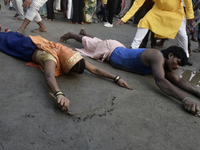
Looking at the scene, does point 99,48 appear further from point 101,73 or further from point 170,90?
Result: point 170,90

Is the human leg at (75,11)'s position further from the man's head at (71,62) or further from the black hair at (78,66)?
the black hair at (78,66)

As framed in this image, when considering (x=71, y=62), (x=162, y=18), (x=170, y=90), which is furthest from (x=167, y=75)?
(x=71, y=62)

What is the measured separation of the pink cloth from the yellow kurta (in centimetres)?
63

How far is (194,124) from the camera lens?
171 centimetres

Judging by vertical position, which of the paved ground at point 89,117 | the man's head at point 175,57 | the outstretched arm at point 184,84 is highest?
the man's head at point 175,57

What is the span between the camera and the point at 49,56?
2.07m

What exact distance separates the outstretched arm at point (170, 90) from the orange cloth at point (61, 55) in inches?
36.6

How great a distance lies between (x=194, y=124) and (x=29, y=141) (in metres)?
1.47

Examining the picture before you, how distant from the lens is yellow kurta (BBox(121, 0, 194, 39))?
124 inches

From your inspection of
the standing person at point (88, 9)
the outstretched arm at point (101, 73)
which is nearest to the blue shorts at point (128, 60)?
the outstretched arm at point (101, 73)

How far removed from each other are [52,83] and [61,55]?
514mm

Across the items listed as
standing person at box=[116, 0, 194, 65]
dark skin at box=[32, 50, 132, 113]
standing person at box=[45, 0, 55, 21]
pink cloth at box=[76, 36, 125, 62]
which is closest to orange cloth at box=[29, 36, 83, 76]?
dark skin at box=[32, 50, 132, 113]

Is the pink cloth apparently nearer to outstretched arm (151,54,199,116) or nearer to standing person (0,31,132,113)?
standing person (0,31,132,113)

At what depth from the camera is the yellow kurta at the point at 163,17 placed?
315 cm
